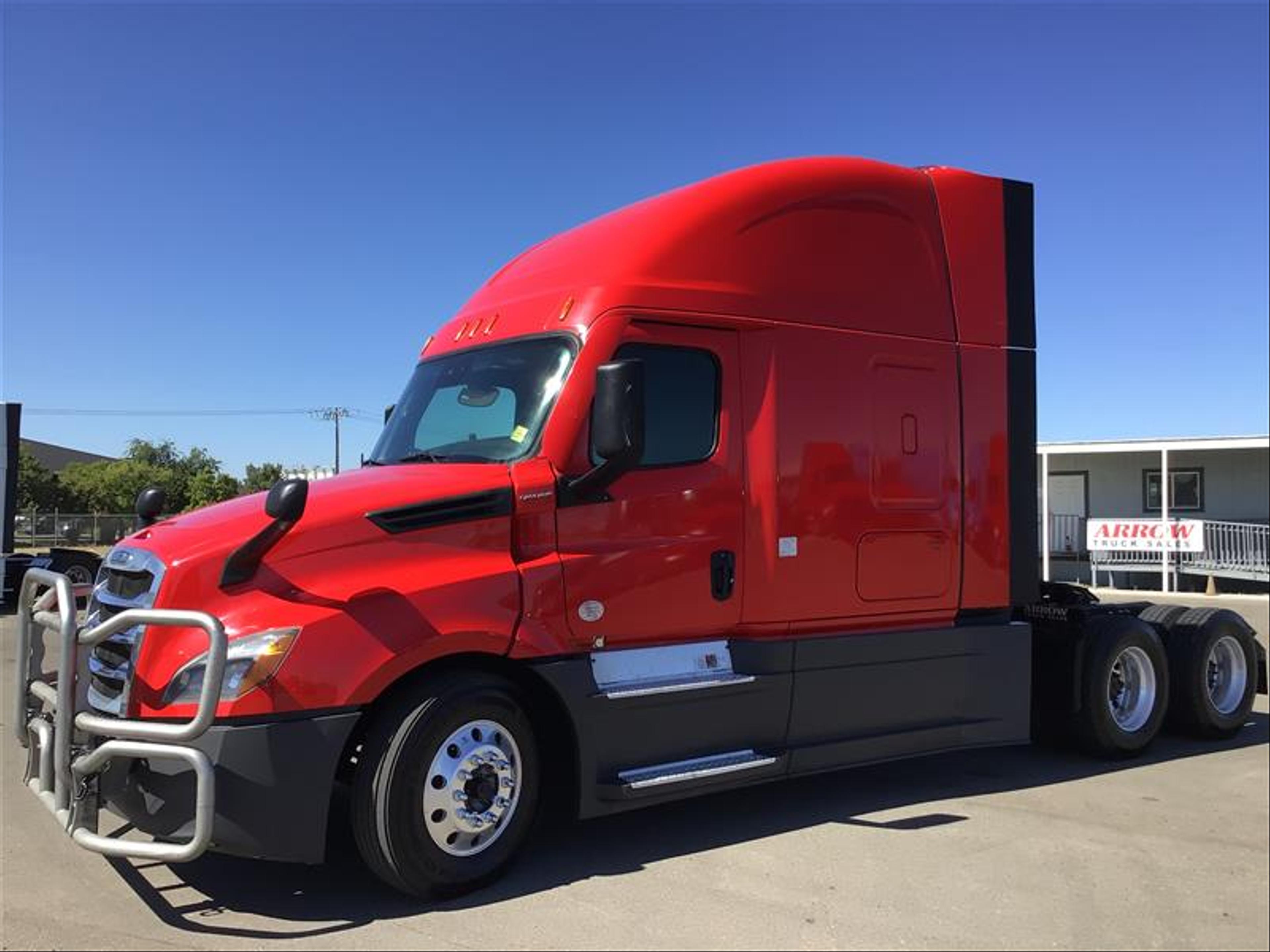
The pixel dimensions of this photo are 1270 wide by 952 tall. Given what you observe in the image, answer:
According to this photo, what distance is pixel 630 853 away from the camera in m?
4.95

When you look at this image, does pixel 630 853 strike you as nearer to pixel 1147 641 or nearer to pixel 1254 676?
pixel 1147 641

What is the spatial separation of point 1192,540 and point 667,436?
2008cm

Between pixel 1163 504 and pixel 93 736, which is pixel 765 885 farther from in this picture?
pixel 1163 504

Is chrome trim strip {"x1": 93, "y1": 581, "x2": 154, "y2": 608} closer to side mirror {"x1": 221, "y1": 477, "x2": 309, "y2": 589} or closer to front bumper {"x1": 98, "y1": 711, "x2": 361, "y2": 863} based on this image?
side mirror {"x1": 221, "y1": 477, "x2": 309, "y2": 589}

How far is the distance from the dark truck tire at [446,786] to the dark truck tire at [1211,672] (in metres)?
5.69

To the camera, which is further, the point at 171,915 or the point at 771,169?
the point at 771,169

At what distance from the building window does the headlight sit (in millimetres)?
25608

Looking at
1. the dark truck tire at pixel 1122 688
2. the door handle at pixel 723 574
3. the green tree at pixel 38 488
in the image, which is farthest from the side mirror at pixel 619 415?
the green tree at pixel 38 488

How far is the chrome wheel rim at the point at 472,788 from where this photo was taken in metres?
4.25

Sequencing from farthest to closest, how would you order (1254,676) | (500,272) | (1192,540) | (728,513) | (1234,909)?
(1192,540) → (1254,676) → (500,272) → (728,513) → (1234,909)

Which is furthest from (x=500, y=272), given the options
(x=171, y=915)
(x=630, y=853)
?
(x=171, y=915)

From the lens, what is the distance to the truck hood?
13.6 feet

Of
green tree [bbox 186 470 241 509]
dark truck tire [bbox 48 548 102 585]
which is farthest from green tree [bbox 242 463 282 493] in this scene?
dark truck tire [bbox 48 548 102 585]

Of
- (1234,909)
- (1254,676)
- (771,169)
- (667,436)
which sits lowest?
(1234,909)
